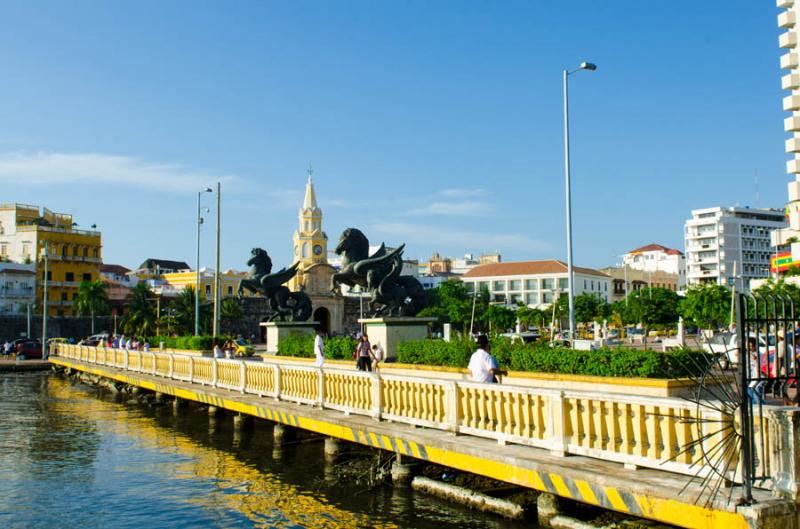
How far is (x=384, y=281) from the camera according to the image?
83.5 feet

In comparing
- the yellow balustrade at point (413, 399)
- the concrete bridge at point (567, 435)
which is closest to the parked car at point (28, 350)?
the concrete bridge at point (567, 435)

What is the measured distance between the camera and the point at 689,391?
15.4 meters

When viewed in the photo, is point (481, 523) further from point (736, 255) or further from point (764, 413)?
point (736, 255)

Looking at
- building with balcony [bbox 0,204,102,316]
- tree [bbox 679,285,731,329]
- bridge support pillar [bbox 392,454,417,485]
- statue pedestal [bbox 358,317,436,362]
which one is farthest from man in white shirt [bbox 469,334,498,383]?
building with balcony [bbox 0,204,102,316]

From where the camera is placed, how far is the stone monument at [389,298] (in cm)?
2528

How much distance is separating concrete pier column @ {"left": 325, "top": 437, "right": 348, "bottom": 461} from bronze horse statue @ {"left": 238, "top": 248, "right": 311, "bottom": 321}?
644 inches

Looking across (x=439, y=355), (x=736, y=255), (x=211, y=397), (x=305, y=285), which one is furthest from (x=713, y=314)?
(x=736, y=255)

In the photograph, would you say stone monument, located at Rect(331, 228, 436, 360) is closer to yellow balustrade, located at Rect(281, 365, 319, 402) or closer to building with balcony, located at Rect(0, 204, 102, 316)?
yellow balustrade, located at Rect(281, 365, 319, 402)

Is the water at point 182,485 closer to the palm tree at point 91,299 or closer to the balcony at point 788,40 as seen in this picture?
the balcony at point 788,40

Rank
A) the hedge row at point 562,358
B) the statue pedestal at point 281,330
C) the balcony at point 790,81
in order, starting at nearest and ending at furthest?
the hedge row at point 562,358, the statue pedestal at point 281,330, the balcony at point 790,81

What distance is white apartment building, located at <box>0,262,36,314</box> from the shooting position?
7719cm

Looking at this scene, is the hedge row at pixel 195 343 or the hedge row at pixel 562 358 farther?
the hedge row at pixel 195 343

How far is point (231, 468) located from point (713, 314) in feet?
159

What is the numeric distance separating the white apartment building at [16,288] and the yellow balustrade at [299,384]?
226ft
